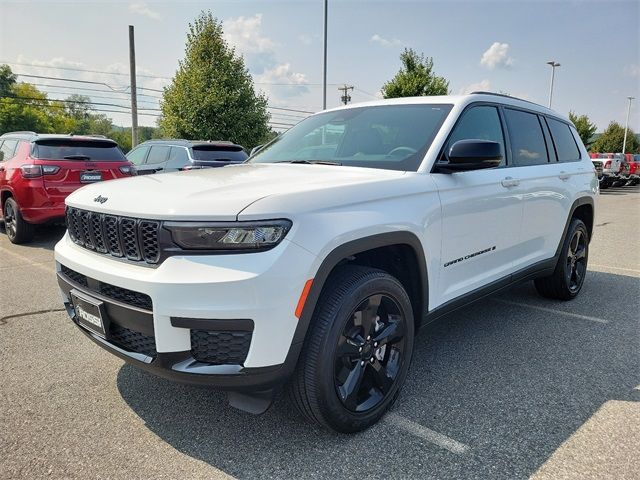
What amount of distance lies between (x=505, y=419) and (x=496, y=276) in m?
1.22

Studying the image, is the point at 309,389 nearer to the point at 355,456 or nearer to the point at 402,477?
the point at 355,456

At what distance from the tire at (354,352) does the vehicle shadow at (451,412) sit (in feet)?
0.53

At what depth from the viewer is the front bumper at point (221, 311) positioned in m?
2.04

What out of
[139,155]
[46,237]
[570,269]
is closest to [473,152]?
[570,269]

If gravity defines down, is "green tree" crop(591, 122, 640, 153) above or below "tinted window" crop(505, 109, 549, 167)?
above

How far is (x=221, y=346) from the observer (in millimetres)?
2123

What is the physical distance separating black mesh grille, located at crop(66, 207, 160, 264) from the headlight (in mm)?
170

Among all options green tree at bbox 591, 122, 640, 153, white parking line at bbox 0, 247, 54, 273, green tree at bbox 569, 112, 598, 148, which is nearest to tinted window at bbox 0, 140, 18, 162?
white parking line at bbox 0, 247, 54, 273

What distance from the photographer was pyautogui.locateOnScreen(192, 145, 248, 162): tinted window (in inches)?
416

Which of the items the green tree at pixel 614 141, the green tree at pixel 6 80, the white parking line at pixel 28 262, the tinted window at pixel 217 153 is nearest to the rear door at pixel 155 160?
the tinted window at pixel 217 153

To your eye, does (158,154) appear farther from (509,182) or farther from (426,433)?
(426,433)

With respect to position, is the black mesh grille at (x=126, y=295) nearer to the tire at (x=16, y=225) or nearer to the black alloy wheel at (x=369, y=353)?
the black alloy wheel at (x=369, y=353)

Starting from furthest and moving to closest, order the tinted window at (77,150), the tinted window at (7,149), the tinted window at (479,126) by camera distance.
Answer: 1. the tinted window at (7,149)
2. the tinted window at (77,150)
3. the tinted window at (479,126)

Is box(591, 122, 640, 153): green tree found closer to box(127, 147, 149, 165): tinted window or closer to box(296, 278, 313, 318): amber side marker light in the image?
box(127, 147, 149, 165): tinted window
